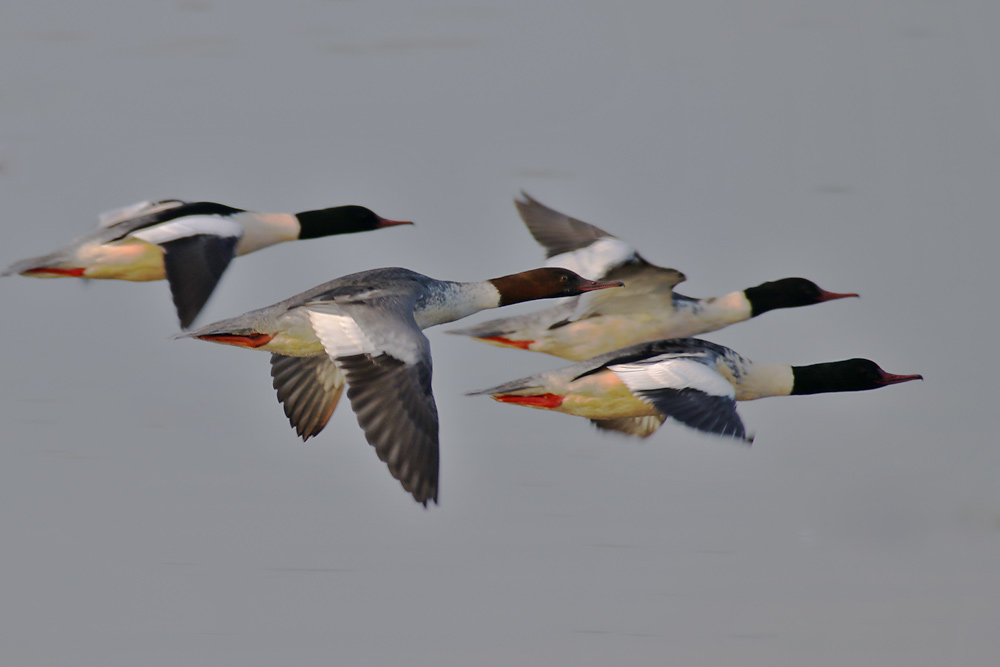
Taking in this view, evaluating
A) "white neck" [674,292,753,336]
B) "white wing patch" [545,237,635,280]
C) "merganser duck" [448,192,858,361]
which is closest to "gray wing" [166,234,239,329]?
"merganser duck" [448,192,858,361]

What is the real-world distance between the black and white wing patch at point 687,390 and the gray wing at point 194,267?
1.94 metres

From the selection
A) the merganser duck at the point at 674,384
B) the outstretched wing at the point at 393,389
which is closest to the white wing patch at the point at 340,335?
the outstretched wing at the point at 393,389

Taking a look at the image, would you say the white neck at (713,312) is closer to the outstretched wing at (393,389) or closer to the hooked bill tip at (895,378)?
the hooked bill tip at (895,378)

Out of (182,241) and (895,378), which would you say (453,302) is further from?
(895,378)

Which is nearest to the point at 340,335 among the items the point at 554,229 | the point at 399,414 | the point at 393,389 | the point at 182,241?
the point at 393,389

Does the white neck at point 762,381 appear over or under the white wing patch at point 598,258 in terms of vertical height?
under

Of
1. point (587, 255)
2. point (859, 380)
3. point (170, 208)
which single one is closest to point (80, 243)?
point (170, 208)

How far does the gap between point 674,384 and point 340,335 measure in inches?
59.3

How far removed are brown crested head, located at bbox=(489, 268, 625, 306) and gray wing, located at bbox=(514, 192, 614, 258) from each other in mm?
490

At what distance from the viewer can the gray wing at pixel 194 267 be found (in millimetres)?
6973

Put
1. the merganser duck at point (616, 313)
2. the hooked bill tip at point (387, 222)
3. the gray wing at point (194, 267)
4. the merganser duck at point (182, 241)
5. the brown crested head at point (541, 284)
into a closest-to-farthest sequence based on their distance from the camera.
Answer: the gray wing at point (194, 267), the merganser duck at point (182, 241), the brown crested head at point (541, 284), the merganser duck at point (616, 313), the hooked bill tip at point (387, 222)

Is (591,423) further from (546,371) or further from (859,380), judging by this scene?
(859,380)

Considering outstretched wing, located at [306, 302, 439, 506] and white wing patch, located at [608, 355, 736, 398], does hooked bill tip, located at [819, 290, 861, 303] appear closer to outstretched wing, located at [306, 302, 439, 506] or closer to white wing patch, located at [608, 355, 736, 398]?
white wing patch, located at [608, 355, 736, 398]

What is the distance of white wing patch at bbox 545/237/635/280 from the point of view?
809 cm
